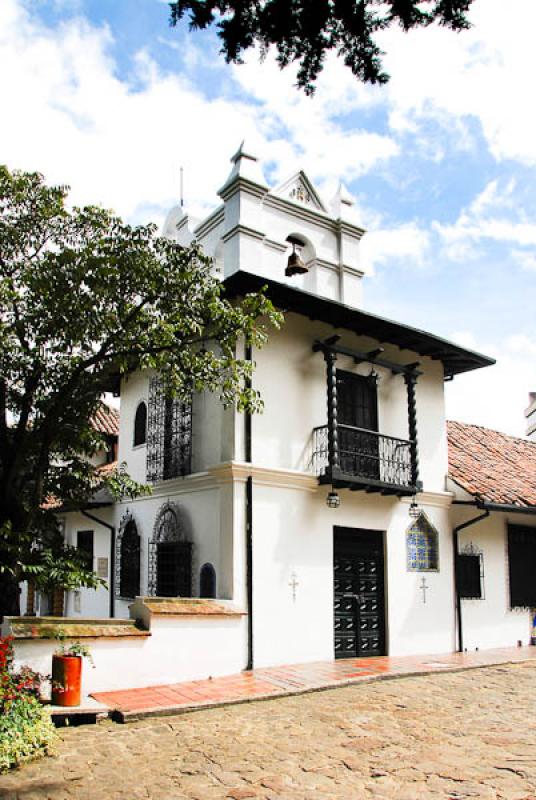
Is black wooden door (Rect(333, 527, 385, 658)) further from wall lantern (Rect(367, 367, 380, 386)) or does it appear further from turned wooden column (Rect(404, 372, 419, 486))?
wall lantern (Rect(367, 367, 380, 386))

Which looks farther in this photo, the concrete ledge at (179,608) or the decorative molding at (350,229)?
the decorative molding at (350,229)

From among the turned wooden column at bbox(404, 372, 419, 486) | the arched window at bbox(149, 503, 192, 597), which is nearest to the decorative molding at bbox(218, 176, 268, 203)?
the turned wooden column at bbox(404, 372, 419, 486)

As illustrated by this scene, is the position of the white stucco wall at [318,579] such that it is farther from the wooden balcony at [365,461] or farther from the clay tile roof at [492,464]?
the clay tile roof at [492,464]

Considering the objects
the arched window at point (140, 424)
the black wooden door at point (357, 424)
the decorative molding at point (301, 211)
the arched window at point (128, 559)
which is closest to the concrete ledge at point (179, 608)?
the black wooden door at point (357, 424)

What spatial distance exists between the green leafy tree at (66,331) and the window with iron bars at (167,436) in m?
2.91

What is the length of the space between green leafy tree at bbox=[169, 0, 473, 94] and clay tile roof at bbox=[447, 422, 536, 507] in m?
10.5

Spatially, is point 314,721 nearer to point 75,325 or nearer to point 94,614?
point 75,325

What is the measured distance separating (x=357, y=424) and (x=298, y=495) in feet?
6.81

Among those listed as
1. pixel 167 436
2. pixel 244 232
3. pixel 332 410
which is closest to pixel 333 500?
pixel 332 410

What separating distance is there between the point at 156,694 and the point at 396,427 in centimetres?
678

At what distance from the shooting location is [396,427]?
13297mm

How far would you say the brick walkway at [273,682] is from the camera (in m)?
7.92

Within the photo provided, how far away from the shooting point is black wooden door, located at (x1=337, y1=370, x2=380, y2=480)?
12.2 m

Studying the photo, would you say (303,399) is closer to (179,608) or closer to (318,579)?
(318,579)
